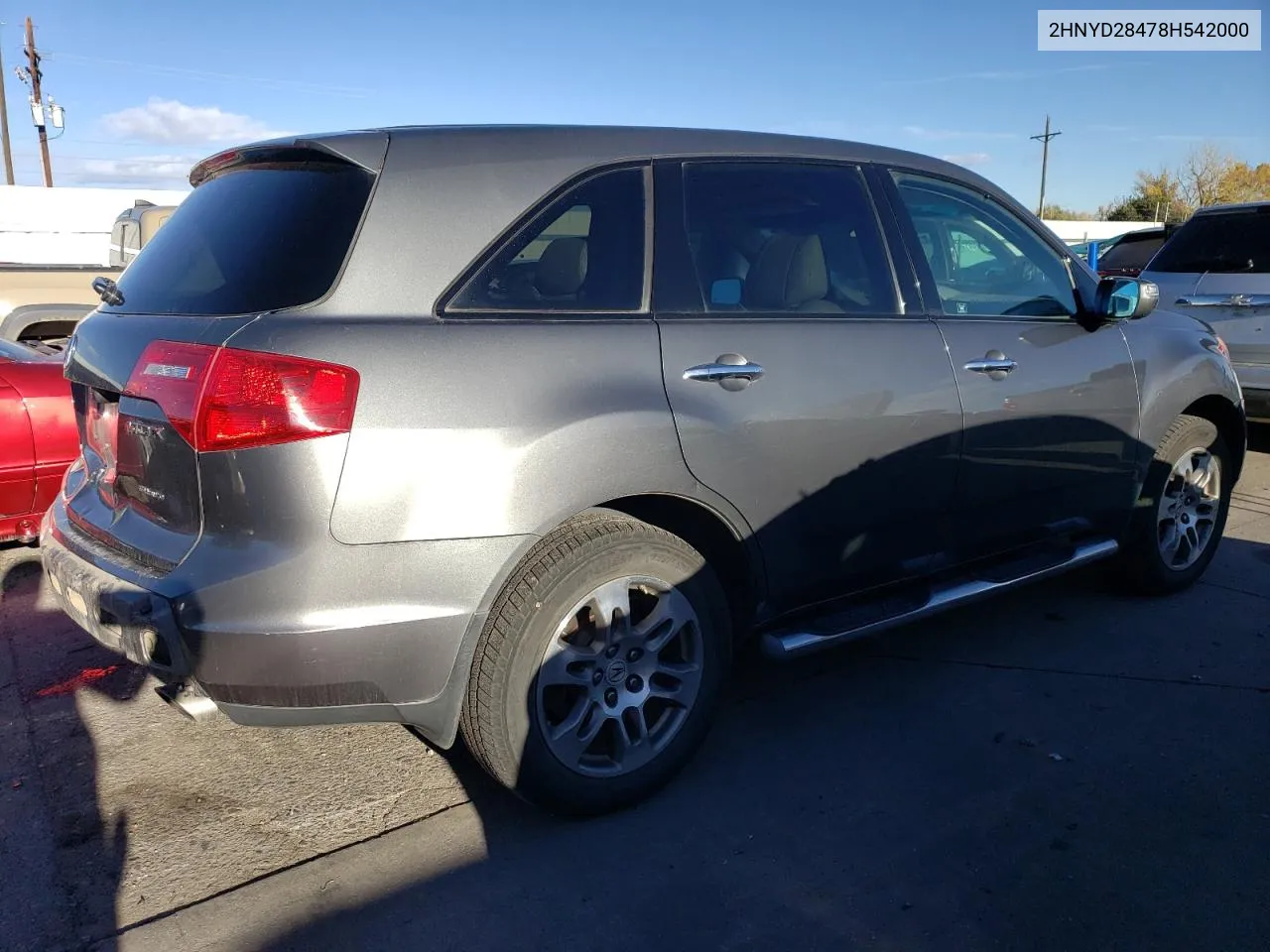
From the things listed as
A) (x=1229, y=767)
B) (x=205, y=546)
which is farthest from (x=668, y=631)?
(x=1229, y=767)

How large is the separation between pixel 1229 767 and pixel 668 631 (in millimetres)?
1865

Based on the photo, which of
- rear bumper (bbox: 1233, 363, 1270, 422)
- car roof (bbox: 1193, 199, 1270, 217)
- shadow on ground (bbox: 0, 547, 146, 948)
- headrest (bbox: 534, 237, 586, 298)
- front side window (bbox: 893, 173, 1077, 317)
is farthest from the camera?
car roof (bbox: 1193, 199, 1270, 217)

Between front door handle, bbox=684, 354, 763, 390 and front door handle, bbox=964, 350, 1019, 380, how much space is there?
0.99m

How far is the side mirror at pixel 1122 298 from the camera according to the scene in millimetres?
4043

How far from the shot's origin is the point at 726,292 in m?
3.12

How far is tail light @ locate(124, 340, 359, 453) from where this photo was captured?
236cm

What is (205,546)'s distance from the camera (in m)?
2.43

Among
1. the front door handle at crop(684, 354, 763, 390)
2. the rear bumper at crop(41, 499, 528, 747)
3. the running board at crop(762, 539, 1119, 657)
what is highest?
the front door handle at crop(684, 354, 763, 390)

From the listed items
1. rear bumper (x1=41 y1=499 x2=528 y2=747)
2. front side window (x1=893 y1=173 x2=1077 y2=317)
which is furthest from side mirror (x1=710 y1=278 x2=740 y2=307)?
rear bumper (x1=41 y1=499 x2=528 y2=747)

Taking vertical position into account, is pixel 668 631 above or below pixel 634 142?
below

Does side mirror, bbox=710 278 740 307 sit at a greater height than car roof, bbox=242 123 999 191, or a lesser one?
lesser

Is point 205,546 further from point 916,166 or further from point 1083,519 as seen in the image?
point 1083,519

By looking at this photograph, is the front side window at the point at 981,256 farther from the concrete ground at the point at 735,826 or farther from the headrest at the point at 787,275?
the concrete ground at the point at 735,826

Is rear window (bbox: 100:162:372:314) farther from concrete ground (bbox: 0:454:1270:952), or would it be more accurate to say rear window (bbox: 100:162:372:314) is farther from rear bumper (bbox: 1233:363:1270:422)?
rear bumper (bbox: 1233:363:1270:422)
